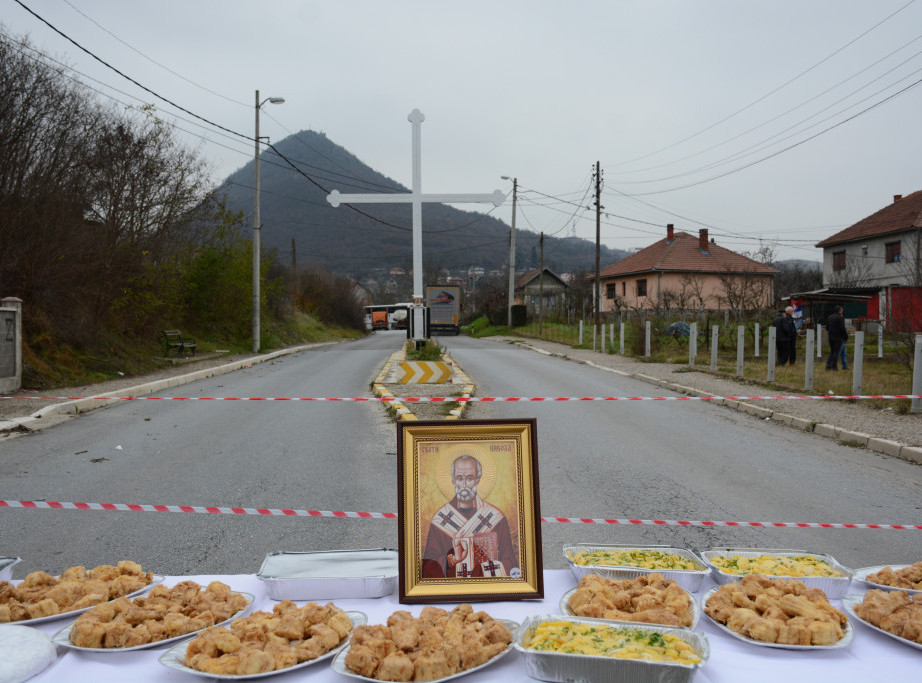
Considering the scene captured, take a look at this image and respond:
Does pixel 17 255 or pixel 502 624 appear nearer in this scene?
pixel 502 624

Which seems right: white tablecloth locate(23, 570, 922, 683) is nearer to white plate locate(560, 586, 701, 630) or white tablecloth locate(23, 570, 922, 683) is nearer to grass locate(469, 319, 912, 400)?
white plate locate(560, 586, 701, 630)

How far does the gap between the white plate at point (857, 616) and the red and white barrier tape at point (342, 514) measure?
11.3ft

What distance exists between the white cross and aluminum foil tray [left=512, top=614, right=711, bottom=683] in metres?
12.3

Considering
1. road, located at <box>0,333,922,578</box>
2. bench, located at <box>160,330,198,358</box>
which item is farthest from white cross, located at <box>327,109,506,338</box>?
bench, located at <box>160,330,198,358</box>

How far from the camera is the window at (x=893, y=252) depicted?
44156mm

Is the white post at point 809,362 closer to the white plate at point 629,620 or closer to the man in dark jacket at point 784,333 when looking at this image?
the man in dark jacket at point 784,333

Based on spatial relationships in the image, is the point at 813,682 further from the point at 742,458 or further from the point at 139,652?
the point at 742,458

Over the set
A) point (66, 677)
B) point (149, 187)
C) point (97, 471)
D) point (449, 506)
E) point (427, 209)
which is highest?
point (427, 209)

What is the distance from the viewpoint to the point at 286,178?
432 feet

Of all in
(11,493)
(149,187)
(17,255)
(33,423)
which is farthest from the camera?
(149,187)

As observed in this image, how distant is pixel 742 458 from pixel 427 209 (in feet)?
321

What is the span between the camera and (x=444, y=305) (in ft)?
183

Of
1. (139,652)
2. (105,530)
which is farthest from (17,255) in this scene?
(139,652)

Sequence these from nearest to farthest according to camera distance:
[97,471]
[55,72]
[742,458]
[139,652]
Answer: [139,652], [97,471], [742,458], [55,72]
